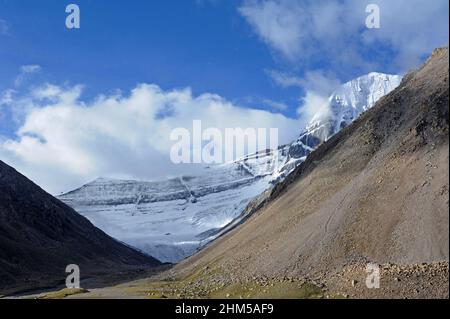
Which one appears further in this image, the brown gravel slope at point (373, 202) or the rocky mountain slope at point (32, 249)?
the rocky mountain slope at point (32, 249)

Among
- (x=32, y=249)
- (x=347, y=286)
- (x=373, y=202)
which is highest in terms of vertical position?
(x=373, y=202)

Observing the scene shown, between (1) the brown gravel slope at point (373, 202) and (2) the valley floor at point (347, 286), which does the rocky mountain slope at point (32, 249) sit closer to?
(1) the brown gravel slope at point (373, 202)

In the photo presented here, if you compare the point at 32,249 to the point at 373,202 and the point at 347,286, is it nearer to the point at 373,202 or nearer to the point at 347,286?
the point at 373,202

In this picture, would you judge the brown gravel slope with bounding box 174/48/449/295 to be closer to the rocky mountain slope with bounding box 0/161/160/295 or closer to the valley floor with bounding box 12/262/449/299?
the valley floor with bounding box 12/262/449/299

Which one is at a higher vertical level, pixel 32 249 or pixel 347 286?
pixel 32 249

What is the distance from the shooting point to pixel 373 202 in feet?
212

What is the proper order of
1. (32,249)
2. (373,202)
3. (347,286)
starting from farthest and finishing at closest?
(32,249), (373,202), (347,286)

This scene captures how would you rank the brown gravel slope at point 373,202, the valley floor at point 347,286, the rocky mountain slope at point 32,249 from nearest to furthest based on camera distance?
the valley floor at point 347,286 → the brown gravel slope at point 373,202 → the rocky mountain slope at point 32,249

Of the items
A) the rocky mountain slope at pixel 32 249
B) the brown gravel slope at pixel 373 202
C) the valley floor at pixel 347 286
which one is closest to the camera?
the valley floor at pixel 347 286

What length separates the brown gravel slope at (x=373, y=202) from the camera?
183 ft

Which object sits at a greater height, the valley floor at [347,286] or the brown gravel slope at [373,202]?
the brown gravel slope at [373,202]

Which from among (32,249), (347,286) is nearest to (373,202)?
(347,286)

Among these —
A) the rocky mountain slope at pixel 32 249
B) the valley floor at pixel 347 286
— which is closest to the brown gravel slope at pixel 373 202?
the valley floor at pixel 347 286

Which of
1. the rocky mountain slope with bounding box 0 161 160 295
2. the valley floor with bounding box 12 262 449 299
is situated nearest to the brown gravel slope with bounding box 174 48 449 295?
the valley floor with bounding box 12 262 449 299
